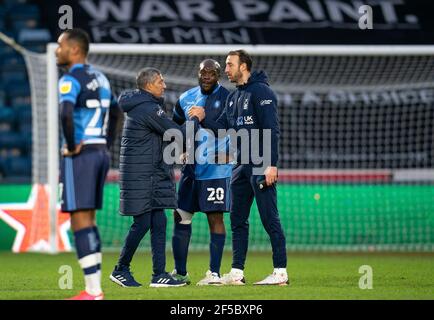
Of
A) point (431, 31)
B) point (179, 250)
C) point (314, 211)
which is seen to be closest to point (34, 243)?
point (314, 211)

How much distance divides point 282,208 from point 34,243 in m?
3.12

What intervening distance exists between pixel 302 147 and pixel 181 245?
751 cm

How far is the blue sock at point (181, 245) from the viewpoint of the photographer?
26.8 feet

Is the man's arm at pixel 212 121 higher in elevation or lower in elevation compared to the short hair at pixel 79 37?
lower

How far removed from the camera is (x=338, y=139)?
15484 millimetres

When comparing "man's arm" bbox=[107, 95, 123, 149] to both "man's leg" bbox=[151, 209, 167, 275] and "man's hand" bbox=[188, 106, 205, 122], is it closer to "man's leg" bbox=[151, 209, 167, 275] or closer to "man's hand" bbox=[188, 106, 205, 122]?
"man's leg" bbox=[151, 209, 167, 275]

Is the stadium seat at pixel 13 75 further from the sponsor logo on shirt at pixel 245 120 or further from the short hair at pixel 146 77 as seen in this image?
the sponsor logo on shirt at pixel 245 120

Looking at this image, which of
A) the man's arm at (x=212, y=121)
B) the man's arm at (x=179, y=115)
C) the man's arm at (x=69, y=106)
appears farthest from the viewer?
the man's arm at (x=179, y=115)

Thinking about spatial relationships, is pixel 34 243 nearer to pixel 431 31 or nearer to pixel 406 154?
pixel 406 154

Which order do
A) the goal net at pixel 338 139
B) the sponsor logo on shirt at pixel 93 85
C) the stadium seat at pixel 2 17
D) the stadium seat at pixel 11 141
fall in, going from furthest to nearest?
the stadium seat at pixel 2 17 < the stadium seat at pixel 11 141 < the goal net at pixel 338 139 < the sponsor logo on shirt at pixel 93 85

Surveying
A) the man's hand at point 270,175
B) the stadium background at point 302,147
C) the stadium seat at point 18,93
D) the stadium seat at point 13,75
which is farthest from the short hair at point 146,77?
the stadium seat at point 13,75

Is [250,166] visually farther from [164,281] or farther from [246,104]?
[164,281]

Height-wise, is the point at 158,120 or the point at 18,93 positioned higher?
the point at 18,93

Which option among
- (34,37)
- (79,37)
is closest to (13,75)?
(34,37)
